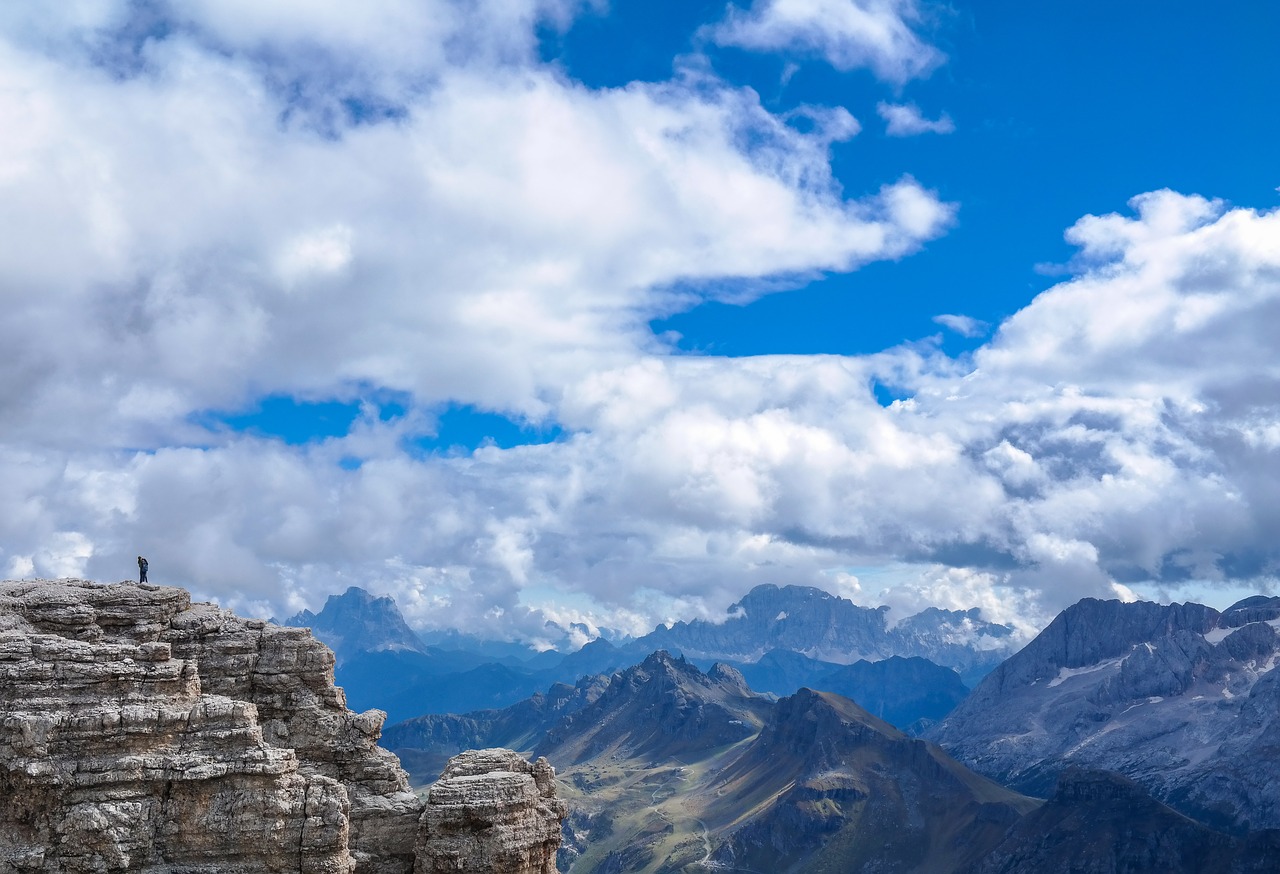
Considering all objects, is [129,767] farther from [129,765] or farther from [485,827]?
[485,827]

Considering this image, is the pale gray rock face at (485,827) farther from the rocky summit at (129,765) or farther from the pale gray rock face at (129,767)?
the rocky summit at (129,765)

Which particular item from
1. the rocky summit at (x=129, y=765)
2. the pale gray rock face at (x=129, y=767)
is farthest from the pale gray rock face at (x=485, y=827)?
the rocky summit at (x=129, y=765)

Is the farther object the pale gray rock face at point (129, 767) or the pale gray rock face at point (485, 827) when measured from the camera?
the pale gray rock face at point (485, 827)

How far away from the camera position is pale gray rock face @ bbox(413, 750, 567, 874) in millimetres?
64250

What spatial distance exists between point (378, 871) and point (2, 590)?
1053 inches

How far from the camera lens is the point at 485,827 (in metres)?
65.2

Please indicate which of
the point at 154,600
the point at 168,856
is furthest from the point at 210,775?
the point at 154,600

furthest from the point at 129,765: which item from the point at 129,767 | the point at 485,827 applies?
the point at 485,827

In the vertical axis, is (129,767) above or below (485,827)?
above

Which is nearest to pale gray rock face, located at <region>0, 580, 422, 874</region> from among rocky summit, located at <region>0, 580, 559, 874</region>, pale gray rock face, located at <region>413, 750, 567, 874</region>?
rocky summit, located at <region>0, 580, 559, 874</region>

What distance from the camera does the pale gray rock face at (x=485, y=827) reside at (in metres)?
64.2

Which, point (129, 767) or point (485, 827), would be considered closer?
point (129, 767)

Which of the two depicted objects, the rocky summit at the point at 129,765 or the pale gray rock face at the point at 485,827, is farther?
the pale gray rock face at the point at 485,827

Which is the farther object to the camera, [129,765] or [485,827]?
[485,827]
